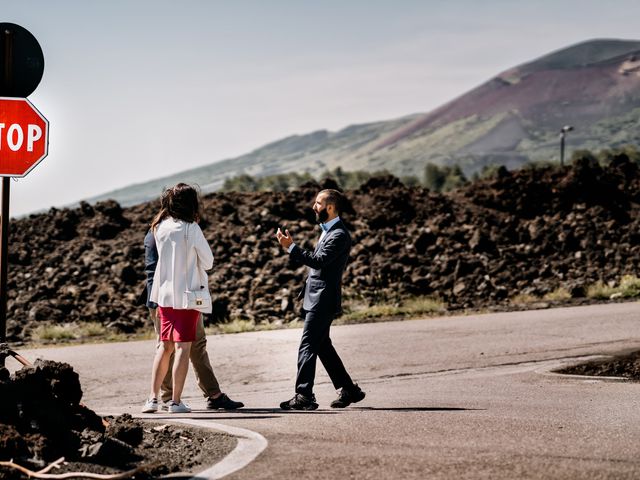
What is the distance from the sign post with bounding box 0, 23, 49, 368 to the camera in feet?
28.3

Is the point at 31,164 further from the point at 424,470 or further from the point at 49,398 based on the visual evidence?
the point at 424,470

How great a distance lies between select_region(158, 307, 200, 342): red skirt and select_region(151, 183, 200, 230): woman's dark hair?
750 millimetres

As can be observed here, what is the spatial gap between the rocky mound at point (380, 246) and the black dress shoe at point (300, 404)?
1003 centimetres

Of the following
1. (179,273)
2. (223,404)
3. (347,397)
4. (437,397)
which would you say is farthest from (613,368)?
(179,273)

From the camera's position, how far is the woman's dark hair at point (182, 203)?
342 inches

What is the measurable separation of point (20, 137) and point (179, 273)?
1743 mm

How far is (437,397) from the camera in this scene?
32.0 ft

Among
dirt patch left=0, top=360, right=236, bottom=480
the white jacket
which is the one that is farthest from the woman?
dirt patch left=0, top=360, right=236, bottom=480

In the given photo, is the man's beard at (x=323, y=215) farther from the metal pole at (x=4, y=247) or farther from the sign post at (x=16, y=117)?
the metal pole at (x=4, y=247)

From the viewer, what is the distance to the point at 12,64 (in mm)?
8656

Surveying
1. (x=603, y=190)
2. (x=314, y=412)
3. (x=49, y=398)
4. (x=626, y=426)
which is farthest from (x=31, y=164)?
(x=603, y=190)

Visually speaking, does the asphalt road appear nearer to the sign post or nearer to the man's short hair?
the man's short hair

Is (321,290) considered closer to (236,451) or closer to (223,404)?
(223,404)

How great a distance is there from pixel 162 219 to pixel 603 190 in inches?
811
